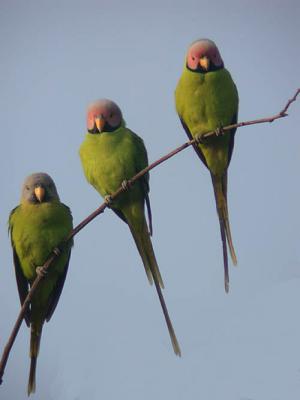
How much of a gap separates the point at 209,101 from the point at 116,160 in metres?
0.50

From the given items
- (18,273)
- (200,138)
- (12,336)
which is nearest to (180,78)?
(200,138)

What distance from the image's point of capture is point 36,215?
116 inches

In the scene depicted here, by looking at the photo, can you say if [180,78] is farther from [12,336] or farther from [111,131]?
[12,336]

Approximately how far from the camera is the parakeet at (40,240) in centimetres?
292

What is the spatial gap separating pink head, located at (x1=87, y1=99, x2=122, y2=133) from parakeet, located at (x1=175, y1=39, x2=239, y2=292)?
317 millimetres

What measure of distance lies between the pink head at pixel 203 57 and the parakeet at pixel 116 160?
40 centimetres

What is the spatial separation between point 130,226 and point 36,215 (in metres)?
0.43

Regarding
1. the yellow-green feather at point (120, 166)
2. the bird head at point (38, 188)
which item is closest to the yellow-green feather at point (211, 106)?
the yellow-green feather at point (120, 166)

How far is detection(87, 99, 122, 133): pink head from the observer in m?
2.93

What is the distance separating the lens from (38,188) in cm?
291

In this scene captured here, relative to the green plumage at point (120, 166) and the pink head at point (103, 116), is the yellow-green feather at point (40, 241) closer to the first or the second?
the green plumage at point (120, 166)

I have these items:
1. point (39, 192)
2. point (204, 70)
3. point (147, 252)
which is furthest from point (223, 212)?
point (39, 192)

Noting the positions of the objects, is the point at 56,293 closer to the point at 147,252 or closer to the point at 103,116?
the point at 147,252

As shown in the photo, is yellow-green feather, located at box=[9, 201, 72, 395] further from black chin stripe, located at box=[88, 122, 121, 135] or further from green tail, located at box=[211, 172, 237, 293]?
green tail, located at box=[211, 172, 237, 293]
